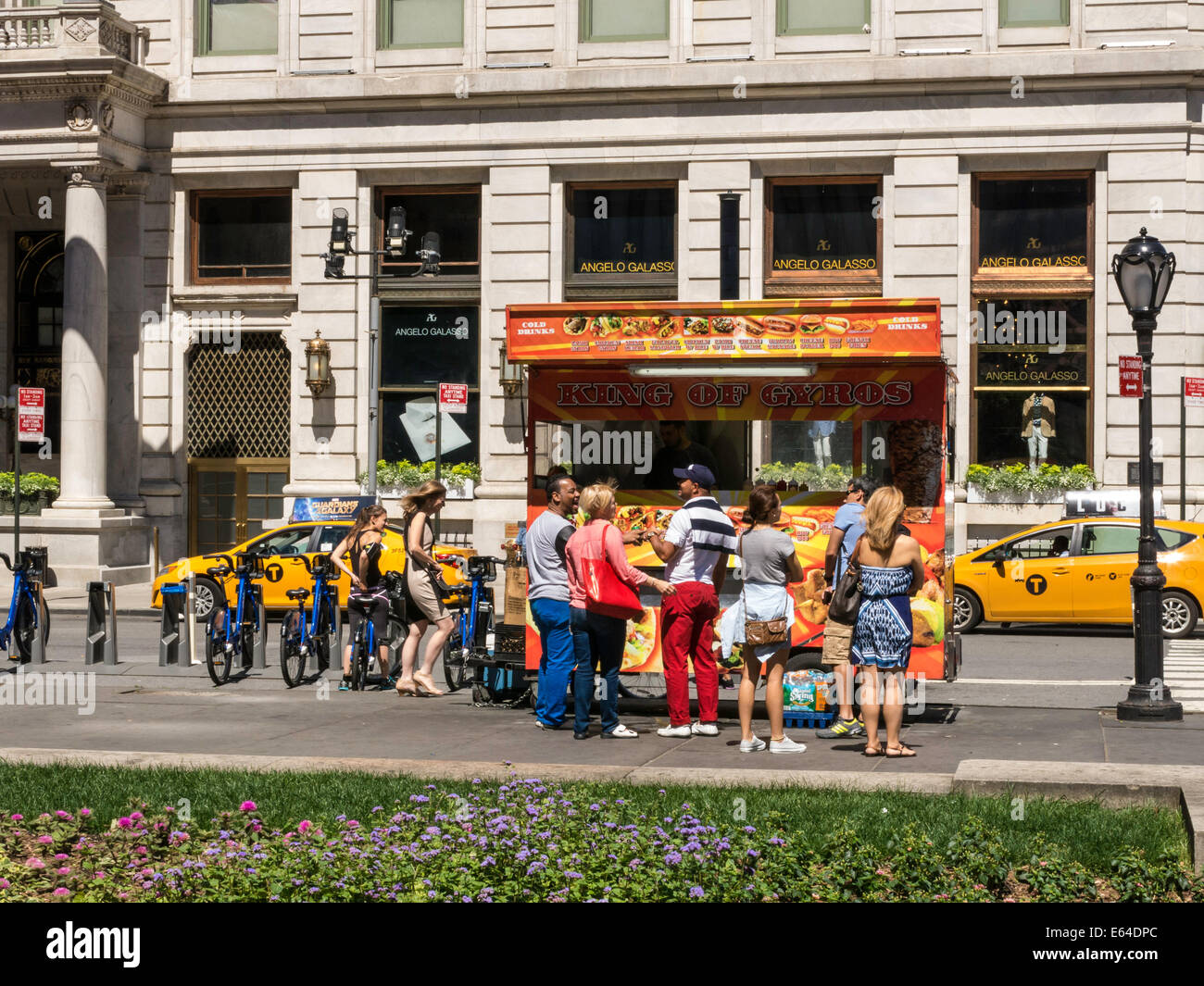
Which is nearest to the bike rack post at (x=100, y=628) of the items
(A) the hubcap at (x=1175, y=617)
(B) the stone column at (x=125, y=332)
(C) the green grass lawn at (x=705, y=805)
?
(C) the green grass lawn at (x=705, y=805)

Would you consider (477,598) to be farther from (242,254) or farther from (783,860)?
(242,254)

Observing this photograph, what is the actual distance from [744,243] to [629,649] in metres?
15.2

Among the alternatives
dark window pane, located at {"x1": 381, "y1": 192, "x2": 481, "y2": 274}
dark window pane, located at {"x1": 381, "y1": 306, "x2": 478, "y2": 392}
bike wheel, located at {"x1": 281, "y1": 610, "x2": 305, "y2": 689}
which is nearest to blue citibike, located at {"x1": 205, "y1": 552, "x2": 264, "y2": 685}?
bike wheel, located at {"x1": 281, "y1": 610, "x2": 305, "y2": 689}

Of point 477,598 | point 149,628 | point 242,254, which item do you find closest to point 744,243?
point 242,254

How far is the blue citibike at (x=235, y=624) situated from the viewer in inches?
595

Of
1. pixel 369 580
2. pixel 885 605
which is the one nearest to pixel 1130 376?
pixel 369 580

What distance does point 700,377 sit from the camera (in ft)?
43.1

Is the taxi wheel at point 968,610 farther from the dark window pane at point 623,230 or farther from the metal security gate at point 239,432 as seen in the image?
the metal security gate at point 239,432

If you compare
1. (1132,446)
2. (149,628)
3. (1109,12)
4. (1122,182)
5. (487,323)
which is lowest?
(149,628)

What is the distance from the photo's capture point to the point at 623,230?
2809 cm

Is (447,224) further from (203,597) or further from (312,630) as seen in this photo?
(312,630)

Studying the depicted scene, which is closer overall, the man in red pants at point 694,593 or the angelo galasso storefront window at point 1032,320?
the man in red pants at point 694,593

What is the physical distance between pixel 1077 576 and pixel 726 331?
31.5 ft

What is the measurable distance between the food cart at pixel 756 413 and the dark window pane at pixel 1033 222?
1494 centimetres
